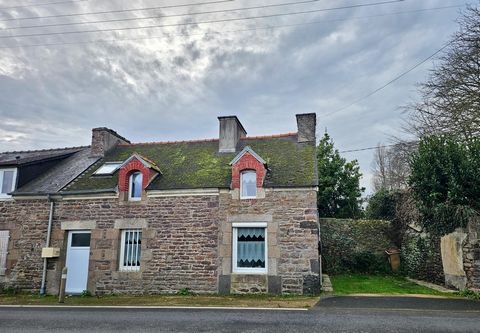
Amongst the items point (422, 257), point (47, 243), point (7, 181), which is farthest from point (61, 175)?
point (422, 257)

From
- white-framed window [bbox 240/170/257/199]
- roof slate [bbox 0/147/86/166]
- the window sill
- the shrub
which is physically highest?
roof slate [bbox 0/147/86/166]

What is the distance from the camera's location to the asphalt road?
23.9 feet

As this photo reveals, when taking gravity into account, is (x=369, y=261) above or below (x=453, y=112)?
below

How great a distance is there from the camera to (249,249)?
12.9 meters

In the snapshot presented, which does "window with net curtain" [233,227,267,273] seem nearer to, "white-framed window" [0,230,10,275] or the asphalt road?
the asphalt road

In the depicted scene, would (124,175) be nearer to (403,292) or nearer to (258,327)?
(258,327)

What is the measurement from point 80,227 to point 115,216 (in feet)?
5.00

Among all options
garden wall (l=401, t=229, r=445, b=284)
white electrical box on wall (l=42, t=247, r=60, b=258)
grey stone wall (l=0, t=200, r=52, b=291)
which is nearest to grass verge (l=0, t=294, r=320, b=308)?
grey stone wall (l=0, t=200, r=52, b=291)

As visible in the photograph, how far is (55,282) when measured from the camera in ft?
45.1

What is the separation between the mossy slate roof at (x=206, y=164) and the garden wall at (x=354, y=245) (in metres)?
5.16

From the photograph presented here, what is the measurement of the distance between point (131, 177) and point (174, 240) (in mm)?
3250

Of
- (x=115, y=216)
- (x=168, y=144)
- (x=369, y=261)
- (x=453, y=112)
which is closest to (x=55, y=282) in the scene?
(x=115, y=216)

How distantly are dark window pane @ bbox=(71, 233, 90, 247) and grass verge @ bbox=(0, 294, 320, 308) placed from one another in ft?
6.76

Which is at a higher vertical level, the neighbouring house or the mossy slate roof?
the mossy slate roof
